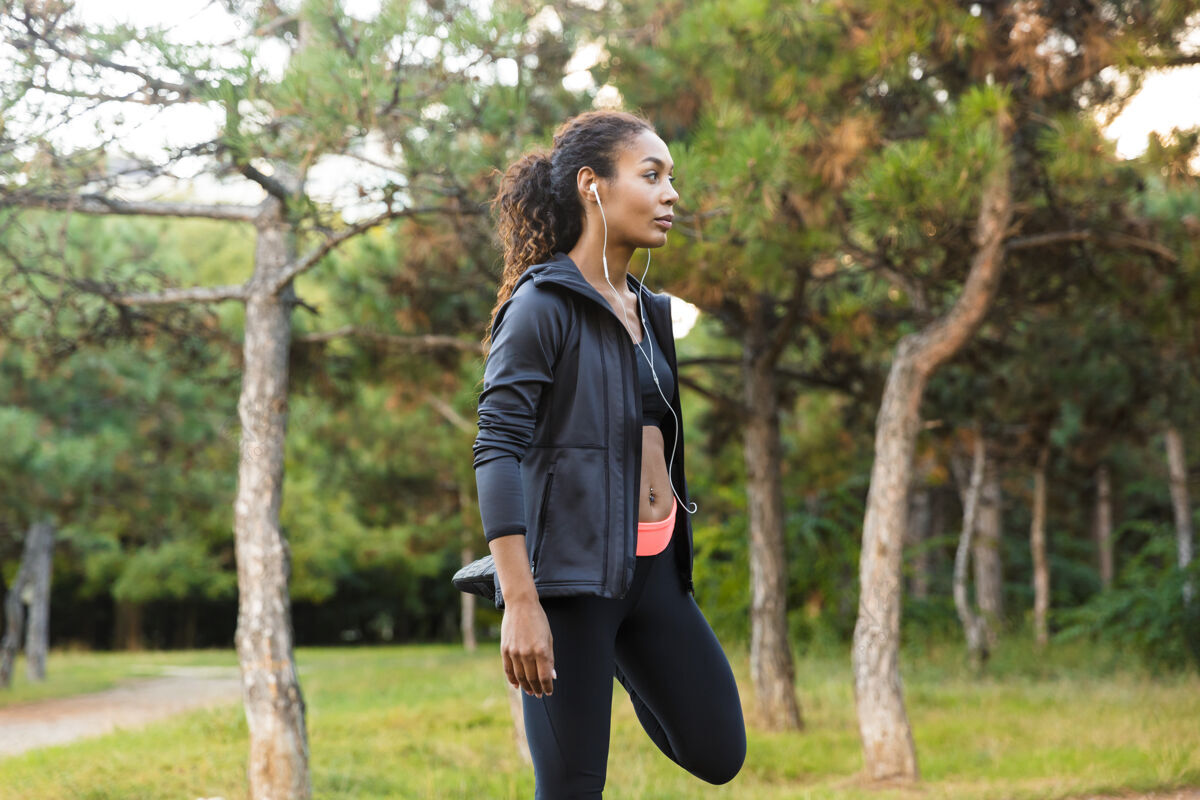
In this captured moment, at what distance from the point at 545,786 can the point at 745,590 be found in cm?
1101

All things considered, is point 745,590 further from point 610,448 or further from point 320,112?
point 610,448

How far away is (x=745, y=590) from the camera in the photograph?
1272cm

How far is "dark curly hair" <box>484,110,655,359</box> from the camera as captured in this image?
84.5 inches

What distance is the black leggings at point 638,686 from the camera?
1943mm

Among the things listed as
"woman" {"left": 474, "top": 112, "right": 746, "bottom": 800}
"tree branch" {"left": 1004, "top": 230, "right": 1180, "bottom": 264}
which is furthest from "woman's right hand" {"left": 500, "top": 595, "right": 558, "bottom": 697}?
"tree branch" {"left": 1004, "top": 230, "right": 1180, "bottom": 264}

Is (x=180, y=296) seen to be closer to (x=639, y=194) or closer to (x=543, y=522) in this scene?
(x=639, y=194)

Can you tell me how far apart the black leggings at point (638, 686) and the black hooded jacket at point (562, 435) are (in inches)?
3.6

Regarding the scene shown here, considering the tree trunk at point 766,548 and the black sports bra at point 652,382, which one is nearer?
the black sports bra at point 652,382

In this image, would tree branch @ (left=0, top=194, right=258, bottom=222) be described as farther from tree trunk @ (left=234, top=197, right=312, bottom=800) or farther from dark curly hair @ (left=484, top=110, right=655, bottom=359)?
dark curly hair @ (left=484, top=110, right=655, bottom=359)

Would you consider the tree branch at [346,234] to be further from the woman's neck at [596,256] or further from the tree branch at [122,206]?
the woman's neck at [596,256]

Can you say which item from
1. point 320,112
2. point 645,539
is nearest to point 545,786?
point 645,539

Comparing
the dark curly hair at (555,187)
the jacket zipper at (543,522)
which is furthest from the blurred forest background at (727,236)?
the jacket zipper at (543,522)

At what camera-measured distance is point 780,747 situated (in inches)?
301

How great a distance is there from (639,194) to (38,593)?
1506cm
